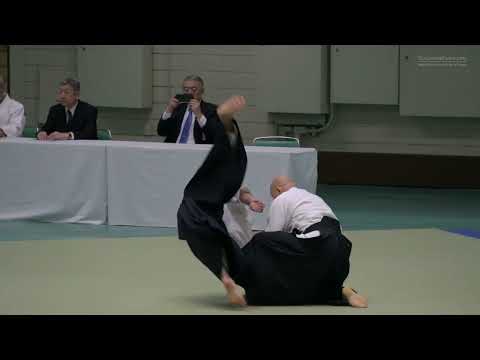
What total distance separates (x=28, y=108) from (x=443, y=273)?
815 centimetres

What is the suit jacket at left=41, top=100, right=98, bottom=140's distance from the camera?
33.2 feet

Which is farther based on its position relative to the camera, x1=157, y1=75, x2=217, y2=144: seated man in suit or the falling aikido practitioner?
x1=157, y1=75, x2=217, y2=144: seated man in suit

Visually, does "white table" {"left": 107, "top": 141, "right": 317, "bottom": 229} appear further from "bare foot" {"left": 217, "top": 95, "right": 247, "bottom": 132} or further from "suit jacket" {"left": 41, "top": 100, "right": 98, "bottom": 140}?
"bare foot" {"left": 217, "top": 95, "right": 247, "bottom": 132}

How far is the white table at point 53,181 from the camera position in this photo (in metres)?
9.55

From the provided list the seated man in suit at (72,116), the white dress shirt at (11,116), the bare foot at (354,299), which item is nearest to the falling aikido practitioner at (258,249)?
the bare foot at (354,299)

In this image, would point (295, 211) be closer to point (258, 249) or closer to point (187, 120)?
point (258, 249)

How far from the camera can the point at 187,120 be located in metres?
10.0

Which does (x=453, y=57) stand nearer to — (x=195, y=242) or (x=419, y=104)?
(x=419, y=104)

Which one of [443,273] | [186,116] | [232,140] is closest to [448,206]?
[186,116]

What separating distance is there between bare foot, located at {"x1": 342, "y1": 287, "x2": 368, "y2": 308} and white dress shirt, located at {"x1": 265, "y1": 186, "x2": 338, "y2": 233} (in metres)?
0.45

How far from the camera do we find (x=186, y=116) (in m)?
10.0

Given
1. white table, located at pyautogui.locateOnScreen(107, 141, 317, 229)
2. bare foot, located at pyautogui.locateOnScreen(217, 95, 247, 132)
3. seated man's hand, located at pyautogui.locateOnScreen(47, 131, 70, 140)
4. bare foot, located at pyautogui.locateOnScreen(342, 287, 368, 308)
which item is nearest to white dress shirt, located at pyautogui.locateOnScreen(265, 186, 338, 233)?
bare foot, located at pyautogui.locateOnScreen(342, 287, 368, 308)

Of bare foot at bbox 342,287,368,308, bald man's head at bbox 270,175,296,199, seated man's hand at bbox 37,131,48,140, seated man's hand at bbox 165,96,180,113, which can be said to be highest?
seated man's hand at bbox 165,96,180,113

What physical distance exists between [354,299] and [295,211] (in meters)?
0.62
